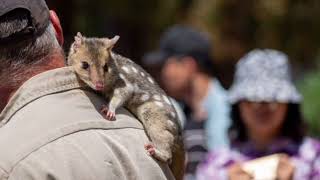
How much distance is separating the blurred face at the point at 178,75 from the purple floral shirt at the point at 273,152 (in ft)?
4.50

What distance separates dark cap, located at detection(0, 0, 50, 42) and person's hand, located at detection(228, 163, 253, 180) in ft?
7.62

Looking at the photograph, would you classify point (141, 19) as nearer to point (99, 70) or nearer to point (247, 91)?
point (247, 91)

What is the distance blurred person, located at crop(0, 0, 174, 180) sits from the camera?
9.23ft

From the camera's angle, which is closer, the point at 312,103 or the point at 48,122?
the point at 48,122

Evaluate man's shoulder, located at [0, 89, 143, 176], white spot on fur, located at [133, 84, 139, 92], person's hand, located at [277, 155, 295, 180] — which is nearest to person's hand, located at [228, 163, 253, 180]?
person's hand, located at [277, 155, 295, 180]

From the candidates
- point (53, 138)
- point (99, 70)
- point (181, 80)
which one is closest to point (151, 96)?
point (99, 70)

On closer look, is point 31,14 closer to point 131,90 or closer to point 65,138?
point 65,138

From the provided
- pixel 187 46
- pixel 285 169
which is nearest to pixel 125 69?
pixel 285 169

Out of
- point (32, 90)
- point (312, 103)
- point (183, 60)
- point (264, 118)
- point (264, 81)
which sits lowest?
point (312, 103)

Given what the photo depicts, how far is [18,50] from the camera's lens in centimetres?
296

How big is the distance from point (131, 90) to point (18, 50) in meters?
0.53

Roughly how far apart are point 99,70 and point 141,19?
8.22m

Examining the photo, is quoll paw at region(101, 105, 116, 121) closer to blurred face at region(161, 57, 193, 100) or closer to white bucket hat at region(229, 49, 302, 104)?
white bucket hat at region(229, 49, 302, 104)

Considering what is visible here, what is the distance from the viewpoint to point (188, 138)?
6.52 m
